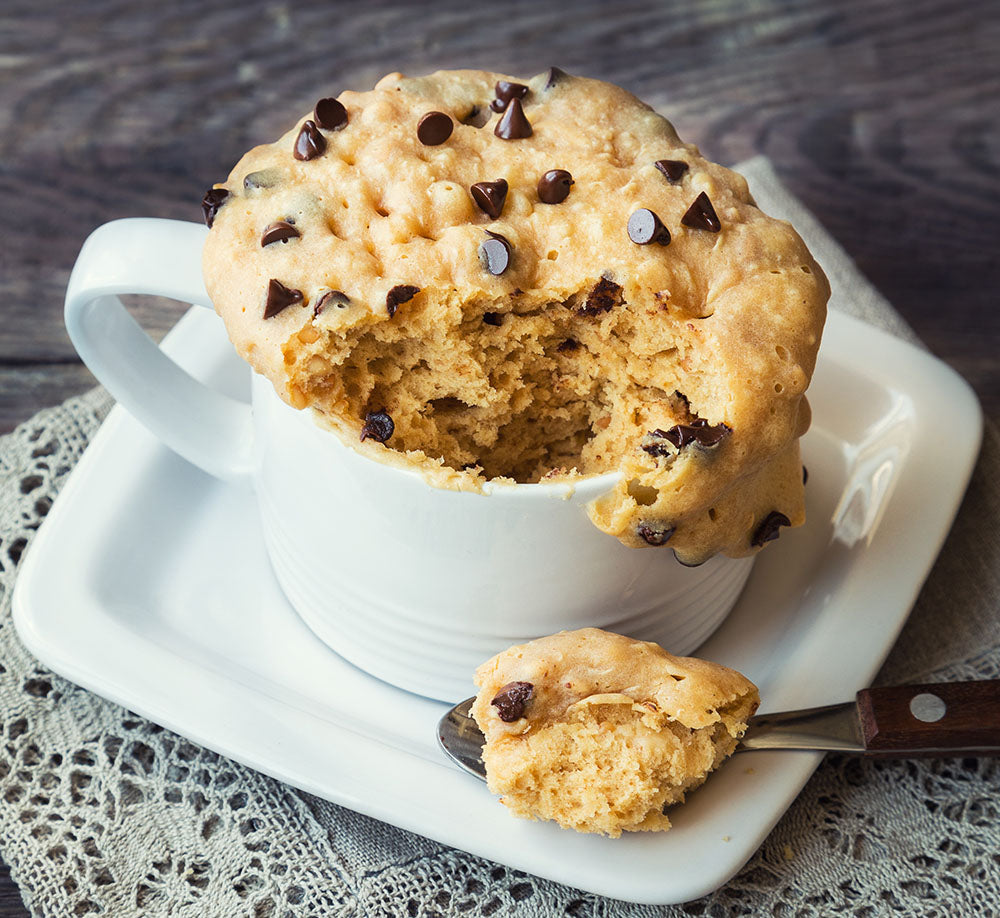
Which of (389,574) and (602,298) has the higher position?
(602,298)

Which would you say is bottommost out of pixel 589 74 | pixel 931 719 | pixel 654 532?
pixel 931 719

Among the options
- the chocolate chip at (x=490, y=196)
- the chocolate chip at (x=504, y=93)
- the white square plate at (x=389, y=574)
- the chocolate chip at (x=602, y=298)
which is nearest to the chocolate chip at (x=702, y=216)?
the chocolate chip at (x=602, y=298)

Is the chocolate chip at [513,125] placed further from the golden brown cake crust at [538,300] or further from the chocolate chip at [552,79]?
the chocolate chip at [552,79]

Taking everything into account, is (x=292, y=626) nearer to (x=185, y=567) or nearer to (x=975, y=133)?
(x=185, y=567)

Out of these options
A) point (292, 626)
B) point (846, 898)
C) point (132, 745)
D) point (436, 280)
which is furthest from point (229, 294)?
point (846, 898)

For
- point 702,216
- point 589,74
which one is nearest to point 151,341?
point 702,216

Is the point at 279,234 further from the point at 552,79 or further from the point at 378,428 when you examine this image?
the point at 552,79

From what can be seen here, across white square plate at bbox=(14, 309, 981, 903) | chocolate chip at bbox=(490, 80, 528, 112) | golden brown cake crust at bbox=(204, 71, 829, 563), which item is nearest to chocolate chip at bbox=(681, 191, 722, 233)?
golden brown cake crust at bbox=(204, 71, 829, 563)
